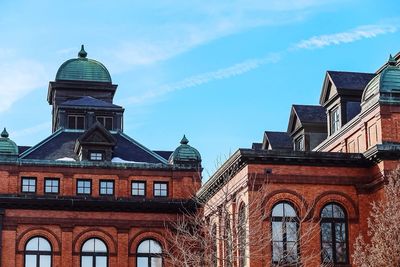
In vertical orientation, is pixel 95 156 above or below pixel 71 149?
below

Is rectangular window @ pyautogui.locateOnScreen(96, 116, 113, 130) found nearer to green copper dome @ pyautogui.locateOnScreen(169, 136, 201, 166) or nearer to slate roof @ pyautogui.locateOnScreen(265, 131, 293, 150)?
green copper dome @ pyautogui.locateOnScreen(169, 136, 201, 166)

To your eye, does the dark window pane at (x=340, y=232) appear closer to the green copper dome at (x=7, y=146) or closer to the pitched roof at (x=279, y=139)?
the pitched roof at (x=279, y=139)

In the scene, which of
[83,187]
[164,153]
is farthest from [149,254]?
[164,153]

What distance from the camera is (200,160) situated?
61.7m

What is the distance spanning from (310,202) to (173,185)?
16577 mm

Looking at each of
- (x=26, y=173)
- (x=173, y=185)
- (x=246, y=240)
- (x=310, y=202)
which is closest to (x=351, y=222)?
(x=310, y=202)

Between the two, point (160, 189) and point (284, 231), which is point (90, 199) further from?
point (284, 231)

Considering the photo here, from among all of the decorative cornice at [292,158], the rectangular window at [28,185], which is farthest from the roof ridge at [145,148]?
the decorative cornice at [292,158]

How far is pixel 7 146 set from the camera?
5959 cm

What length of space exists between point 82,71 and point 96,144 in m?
10.4

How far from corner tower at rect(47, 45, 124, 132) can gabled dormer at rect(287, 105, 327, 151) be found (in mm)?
13589

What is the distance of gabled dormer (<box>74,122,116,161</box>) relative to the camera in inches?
2378

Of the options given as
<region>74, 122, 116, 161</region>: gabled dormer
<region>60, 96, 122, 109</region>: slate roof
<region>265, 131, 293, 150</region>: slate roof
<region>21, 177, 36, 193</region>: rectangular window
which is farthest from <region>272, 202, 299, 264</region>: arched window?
<region>60, 96, 122, 109</region>: slate roof

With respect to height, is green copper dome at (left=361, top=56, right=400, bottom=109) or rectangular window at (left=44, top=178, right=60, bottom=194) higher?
green copper dome at (left=361, top=56, right=400, bottom=109)
